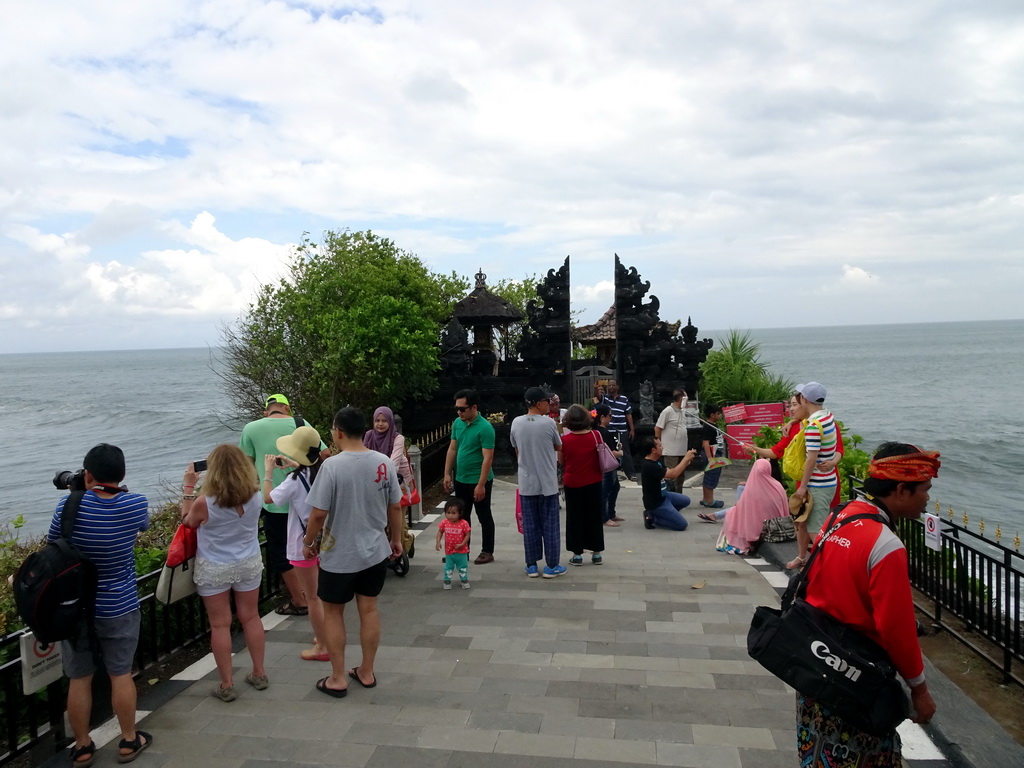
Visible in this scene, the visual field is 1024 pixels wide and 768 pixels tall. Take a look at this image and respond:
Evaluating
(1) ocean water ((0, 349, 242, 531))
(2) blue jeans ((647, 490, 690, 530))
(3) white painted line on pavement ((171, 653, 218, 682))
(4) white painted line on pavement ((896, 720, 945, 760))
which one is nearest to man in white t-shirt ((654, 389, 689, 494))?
(2) blue jeans ((647, 490, 690, 530))

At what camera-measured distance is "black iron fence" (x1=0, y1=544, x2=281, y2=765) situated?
13.0 ft

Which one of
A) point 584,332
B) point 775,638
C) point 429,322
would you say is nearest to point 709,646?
point 775,638

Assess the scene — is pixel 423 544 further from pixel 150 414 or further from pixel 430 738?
pixel 150 414

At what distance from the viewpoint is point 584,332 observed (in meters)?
23.0

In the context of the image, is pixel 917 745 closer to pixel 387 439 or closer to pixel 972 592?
pixel 972 592

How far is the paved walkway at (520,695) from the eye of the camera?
402cm

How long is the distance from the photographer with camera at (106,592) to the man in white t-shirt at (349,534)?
3.44ft

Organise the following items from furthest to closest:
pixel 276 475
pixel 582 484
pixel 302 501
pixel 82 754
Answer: pixel 582 484
pixel 276 475
pixel 302 501
pixel 82 754

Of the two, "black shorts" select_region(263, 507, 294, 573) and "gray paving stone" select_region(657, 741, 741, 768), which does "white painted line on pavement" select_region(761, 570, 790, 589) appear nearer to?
"gray paving stone" select_region(657, 741, 741, 768)

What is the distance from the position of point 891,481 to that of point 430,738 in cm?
284

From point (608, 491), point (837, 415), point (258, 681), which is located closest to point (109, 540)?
point (258, 681)

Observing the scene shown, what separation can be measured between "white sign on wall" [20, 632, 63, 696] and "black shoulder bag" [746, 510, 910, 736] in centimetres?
364

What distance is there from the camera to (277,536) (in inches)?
237

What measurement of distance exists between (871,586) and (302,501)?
12.7 ft
